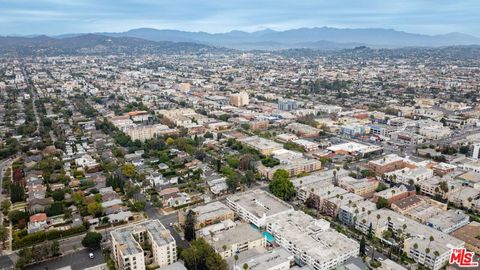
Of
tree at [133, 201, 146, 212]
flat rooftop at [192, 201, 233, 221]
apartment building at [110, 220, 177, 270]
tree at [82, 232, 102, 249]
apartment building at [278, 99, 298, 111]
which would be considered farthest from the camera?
apartment building at [278, 99, 298, 111]

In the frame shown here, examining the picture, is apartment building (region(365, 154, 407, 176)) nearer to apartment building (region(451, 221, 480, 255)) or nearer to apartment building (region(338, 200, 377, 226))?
apartment building (region(338, 200, 377, 226))

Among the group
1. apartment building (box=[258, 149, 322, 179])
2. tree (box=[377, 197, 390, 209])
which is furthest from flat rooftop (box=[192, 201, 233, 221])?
tree (box=[377, 197, 390, 209])

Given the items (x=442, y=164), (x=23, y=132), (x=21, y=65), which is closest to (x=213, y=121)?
(x=23, y=132)

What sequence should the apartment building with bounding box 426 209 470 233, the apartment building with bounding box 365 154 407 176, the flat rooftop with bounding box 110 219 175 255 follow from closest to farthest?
1. the flat rooftop with bounding box 110 219 175 255
2. the apartment building with bounding box 426 209 470 233
3. the apartment building with bounding box 365 154 407 176

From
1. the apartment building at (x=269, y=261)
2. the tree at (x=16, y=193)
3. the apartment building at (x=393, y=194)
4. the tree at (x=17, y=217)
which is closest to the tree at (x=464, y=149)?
the apartment building at (x=393, y=194)

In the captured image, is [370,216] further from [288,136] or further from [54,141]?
[54,141]

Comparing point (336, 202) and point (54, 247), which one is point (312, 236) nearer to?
point (336, 202)

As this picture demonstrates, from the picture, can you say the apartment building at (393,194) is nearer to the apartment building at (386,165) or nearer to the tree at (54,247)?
the apartment building at (386,165)
